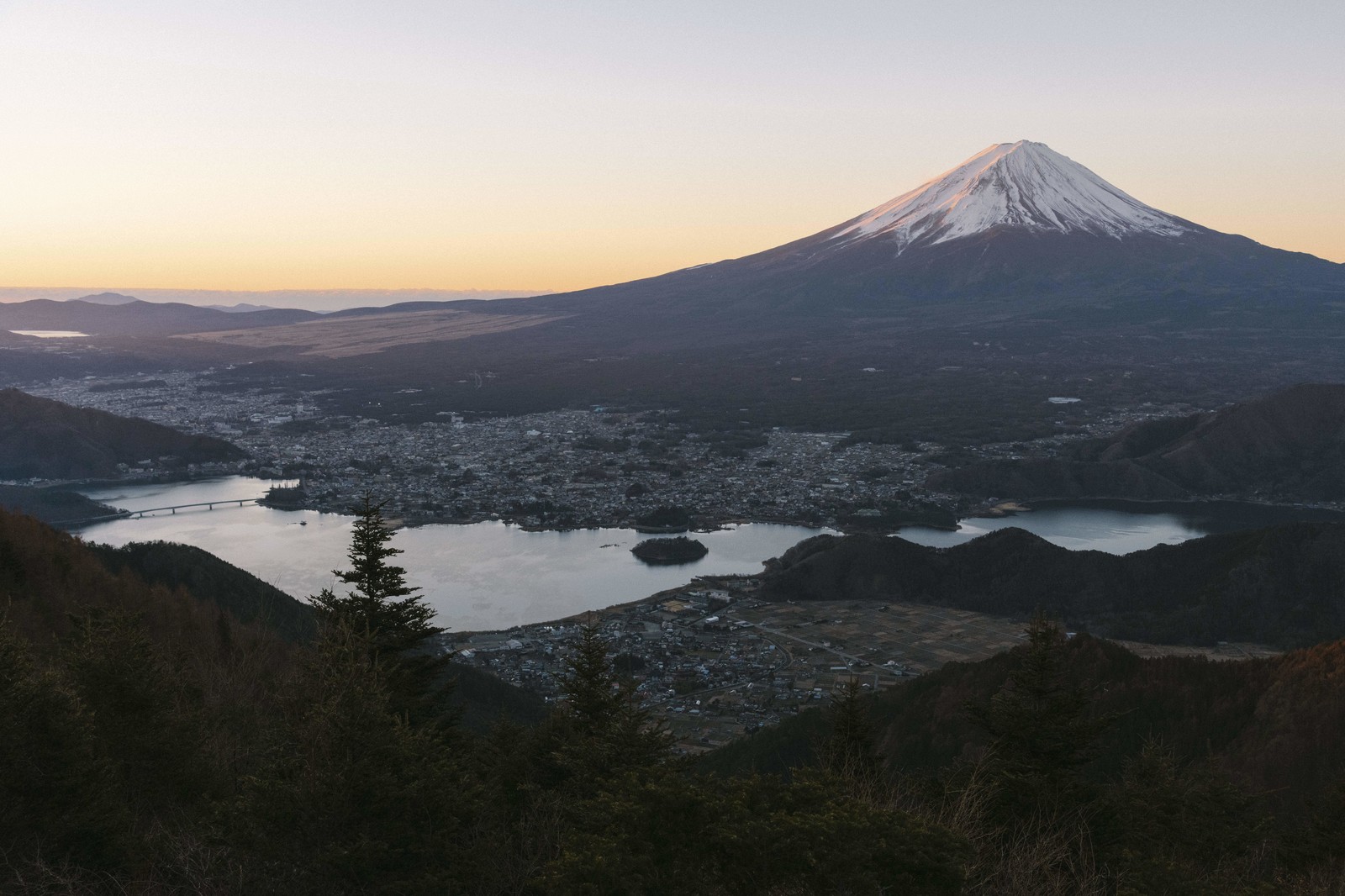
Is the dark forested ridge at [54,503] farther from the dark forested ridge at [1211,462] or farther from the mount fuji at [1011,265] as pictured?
the mount fuji at [1011,265]

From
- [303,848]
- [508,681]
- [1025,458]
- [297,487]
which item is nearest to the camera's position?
[303,848]

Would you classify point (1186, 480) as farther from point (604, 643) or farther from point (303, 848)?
point (303, 848)

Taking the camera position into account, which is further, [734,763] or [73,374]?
[73,374]

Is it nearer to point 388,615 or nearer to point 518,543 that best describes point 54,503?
point 518,543

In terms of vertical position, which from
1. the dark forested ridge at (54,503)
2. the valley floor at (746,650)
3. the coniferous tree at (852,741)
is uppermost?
the coniferous tree at (852,741)

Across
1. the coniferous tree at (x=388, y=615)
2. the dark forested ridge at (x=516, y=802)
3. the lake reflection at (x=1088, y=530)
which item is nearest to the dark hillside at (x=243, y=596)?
the dark forested ridge at (x=516, y=802)

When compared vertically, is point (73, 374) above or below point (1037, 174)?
below

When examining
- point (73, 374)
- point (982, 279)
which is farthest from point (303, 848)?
point (982, 279)
